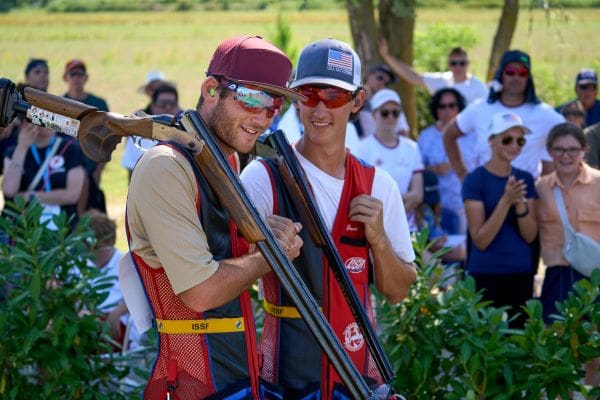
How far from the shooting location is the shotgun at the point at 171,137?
10.1ft

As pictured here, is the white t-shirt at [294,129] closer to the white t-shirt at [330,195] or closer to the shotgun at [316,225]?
the white t-shirt at [330,195]

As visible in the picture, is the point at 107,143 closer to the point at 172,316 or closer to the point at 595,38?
the point at 172,316

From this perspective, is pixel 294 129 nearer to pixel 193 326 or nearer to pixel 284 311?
pixel 284 311

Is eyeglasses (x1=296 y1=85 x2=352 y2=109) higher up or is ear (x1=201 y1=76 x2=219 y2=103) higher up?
ear (x1=201 y1=76 x2=219 y2=103)

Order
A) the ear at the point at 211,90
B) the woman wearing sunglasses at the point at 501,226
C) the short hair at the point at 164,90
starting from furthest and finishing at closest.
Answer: the short hair at the point at 164,90, the woman wearing sunglasses at the point at 501,226, the ear at the point at 211,90

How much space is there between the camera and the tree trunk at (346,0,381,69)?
12117 millimetres

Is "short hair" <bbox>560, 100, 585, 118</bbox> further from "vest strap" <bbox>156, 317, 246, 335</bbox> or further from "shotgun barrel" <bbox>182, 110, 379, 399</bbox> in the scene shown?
"vest strap" <bbox>156, 317, 246, 335</bbox>

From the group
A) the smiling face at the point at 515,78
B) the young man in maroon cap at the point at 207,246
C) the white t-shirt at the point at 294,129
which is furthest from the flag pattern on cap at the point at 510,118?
Answer: the young man in maroon cap at the point at 207,246

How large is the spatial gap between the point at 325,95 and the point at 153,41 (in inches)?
1420

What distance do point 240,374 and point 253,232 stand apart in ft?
1.68

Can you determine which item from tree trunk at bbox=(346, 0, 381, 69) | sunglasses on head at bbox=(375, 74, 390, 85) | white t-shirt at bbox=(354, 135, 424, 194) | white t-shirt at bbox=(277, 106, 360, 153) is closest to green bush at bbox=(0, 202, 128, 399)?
white t-shirt at bbox=(277, 106, 360, 153)

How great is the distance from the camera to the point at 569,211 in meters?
6.83

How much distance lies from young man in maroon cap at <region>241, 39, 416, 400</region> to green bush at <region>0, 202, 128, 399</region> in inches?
63.8

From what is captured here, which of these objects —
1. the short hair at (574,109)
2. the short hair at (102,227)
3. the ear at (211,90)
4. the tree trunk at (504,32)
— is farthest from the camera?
the tree trunk at (504,32)
